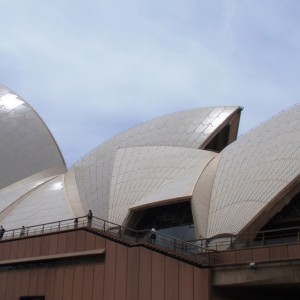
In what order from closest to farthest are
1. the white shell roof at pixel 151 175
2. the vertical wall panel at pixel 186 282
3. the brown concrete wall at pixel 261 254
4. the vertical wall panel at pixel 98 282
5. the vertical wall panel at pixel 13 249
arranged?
the brown concrete wall at pixel 261 254 < the vertical wall panel at pixel 186 282 < the vertical wall panel at pixel 98 282 < the vertical wall panel at pixel 13 249 < the white shell roof at pixel 151 175

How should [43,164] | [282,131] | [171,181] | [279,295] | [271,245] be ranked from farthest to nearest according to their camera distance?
[43,164] → [171,181] → [282,131] → [279,295] → [271,245]

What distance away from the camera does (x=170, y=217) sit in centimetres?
2584

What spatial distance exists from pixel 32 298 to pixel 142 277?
617cm

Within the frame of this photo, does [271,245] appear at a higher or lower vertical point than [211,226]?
lower

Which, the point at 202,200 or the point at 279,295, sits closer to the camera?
the point at 279,295

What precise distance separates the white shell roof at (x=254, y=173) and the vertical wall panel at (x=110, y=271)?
4051 millimetres

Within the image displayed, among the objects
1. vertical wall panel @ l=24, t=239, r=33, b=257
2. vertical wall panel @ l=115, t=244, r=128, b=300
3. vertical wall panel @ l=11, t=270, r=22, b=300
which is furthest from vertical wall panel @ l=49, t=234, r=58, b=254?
vertical wall panel @ l=115, t=244, r=128, b=300

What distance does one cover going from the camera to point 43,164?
40.1 metres

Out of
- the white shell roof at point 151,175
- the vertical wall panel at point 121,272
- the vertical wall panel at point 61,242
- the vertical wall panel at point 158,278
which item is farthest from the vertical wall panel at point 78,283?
the white shell roof at point 151,175

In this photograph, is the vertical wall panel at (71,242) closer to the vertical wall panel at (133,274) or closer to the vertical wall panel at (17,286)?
the vertical wall panel at (17,286)

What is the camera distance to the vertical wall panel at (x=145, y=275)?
19.2m

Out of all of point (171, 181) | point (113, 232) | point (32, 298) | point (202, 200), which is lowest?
point (32, 298)

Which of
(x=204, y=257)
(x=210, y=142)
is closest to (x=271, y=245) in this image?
(x=204, y=257)

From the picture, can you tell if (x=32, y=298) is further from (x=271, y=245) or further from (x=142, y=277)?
(x=271, y=245)
